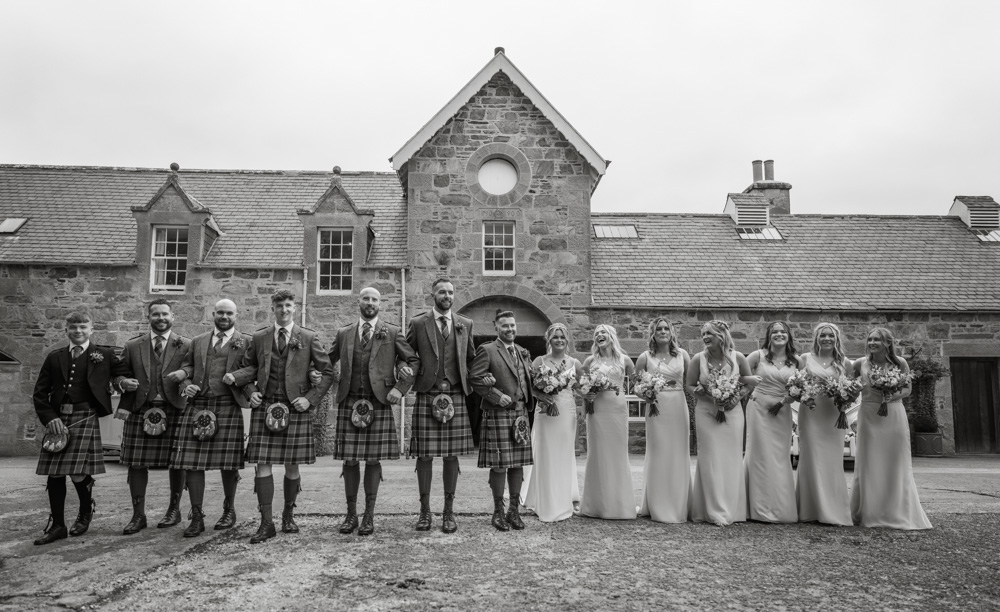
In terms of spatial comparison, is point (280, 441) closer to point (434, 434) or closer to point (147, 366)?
point (434, 434)

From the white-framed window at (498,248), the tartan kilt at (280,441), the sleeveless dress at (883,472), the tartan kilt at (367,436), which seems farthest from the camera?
the white-framed window at (498,248)

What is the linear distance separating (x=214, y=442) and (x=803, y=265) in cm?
1647

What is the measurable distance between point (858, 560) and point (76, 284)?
16709 mm

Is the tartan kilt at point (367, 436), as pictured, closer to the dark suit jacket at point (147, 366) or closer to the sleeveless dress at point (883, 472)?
the dark suit jacket at point (147, 366)

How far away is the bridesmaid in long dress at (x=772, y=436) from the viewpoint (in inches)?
280

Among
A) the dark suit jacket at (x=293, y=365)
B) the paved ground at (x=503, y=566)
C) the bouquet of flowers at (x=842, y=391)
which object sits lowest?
the paved ground at (x=503, y=566)

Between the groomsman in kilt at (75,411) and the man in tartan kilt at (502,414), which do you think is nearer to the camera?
the groomsman in kilt at (75,411)

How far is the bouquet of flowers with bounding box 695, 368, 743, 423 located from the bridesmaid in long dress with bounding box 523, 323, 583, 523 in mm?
1372

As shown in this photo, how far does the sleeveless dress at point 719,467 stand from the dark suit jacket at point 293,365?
3801 millimetres

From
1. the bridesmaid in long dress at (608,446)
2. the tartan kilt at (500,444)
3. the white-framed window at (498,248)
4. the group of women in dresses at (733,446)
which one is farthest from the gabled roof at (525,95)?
the tartan kilt at (500,444)

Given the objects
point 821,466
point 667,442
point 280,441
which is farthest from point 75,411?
point 821,466

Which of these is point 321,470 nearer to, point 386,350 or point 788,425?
point 386,350

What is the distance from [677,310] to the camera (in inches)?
649

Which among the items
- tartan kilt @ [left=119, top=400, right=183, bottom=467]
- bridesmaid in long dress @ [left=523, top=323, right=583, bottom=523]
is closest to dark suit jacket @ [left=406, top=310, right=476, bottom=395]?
bridesmaid in long dress @ [left=523, top=323, right=583, bottom=523]
